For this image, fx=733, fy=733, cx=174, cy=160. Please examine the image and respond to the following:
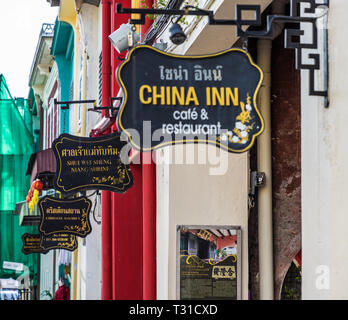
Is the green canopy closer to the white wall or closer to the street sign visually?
the street sign

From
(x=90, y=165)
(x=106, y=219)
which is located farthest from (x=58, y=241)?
(x=90, y=165)

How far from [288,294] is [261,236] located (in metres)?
0.69

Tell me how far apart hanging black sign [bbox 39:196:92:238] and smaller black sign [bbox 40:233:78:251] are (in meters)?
0.16

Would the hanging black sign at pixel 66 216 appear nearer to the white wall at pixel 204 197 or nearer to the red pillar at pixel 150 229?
the red pillar at pixel 150 229

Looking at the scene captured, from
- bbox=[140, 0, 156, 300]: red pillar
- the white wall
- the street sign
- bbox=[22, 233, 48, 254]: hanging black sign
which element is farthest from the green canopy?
the white wall

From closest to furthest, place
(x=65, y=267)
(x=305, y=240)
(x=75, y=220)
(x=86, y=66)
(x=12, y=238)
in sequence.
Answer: (x=305, y=240) → (x=75, y=220) → (x=86, y=66) → (x=65, y=267) → (x=12, y=238)

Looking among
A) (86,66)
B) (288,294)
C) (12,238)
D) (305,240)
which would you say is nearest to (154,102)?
(305,240)

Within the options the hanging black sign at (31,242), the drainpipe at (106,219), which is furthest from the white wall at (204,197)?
the hanging black sign at (31,242)

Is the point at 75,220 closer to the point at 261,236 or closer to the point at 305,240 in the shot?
the point at 261,236

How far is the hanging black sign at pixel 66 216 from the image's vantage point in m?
11.0

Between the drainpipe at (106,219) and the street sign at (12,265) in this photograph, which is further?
the street sign at (12,265)

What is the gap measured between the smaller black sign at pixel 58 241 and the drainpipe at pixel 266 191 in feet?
14.7

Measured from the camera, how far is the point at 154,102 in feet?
14.7

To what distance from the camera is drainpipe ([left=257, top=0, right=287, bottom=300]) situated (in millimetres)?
7547
